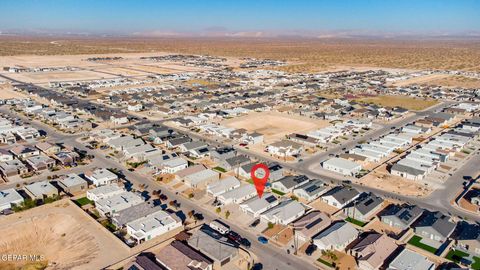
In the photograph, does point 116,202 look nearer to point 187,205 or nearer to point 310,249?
point 187,205

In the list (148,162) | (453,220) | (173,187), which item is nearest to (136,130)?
(148,162)

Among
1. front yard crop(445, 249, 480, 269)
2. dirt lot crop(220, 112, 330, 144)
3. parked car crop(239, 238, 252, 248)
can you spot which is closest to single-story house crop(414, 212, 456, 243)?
front yard crop(445, 249, 480, 269)

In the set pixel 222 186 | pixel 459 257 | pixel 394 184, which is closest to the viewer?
pixel 459 257

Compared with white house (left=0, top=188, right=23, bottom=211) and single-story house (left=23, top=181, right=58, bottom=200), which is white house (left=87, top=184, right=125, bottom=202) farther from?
white house (left=0, top=188, right=23, bottom=211)

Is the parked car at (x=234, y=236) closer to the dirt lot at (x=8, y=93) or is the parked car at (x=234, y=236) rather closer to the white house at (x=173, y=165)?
the white house at (x=173, y=165)

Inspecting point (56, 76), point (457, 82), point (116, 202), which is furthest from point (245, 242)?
point (56, 76)

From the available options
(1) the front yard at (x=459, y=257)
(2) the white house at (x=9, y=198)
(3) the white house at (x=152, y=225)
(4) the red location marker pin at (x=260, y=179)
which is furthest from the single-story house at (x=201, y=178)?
(1) the front yard at (x=459, y=257)
